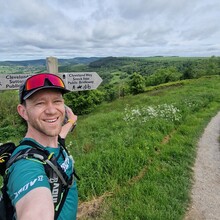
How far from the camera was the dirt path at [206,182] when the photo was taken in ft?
13.5

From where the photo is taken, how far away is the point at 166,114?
9.77m

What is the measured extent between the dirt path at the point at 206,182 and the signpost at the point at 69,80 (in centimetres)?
298

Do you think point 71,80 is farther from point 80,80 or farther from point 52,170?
point 52,170

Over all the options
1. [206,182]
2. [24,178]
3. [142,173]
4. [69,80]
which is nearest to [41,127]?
[24,178]

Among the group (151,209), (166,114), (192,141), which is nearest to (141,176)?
(151,209)

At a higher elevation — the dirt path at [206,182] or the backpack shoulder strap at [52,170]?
the backpack shoulder strap at [52,170]

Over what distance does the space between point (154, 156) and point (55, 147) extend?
452cm

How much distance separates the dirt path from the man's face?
10.7 ft

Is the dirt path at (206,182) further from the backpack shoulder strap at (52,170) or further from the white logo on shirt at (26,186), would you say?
the white logo on shirt at (26,186)

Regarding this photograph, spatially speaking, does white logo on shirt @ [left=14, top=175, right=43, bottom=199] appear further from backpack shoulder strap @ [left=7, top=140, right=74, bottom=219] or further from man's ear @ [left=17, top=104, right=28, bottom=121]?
Answer: man's ear @ [left=17, top=104, right=28, bottom=121]

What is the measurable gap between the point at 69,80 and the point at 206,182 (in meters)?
3.85

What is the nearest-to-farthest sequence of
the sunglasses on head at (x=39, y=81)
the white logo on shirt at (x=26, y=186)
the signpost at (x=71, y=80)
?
the white logo on shirt at (x=26, y=186) < the sunglasses on head at (x=39, y=81) < the signpost at (x=71, y=80)

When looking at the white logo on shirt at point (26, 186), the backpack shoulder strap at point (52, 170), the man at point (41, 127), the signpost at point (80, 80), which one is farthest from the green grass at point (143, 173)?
the white logo on shirt at point (26, 186)

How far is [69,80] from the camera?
4.03 m
